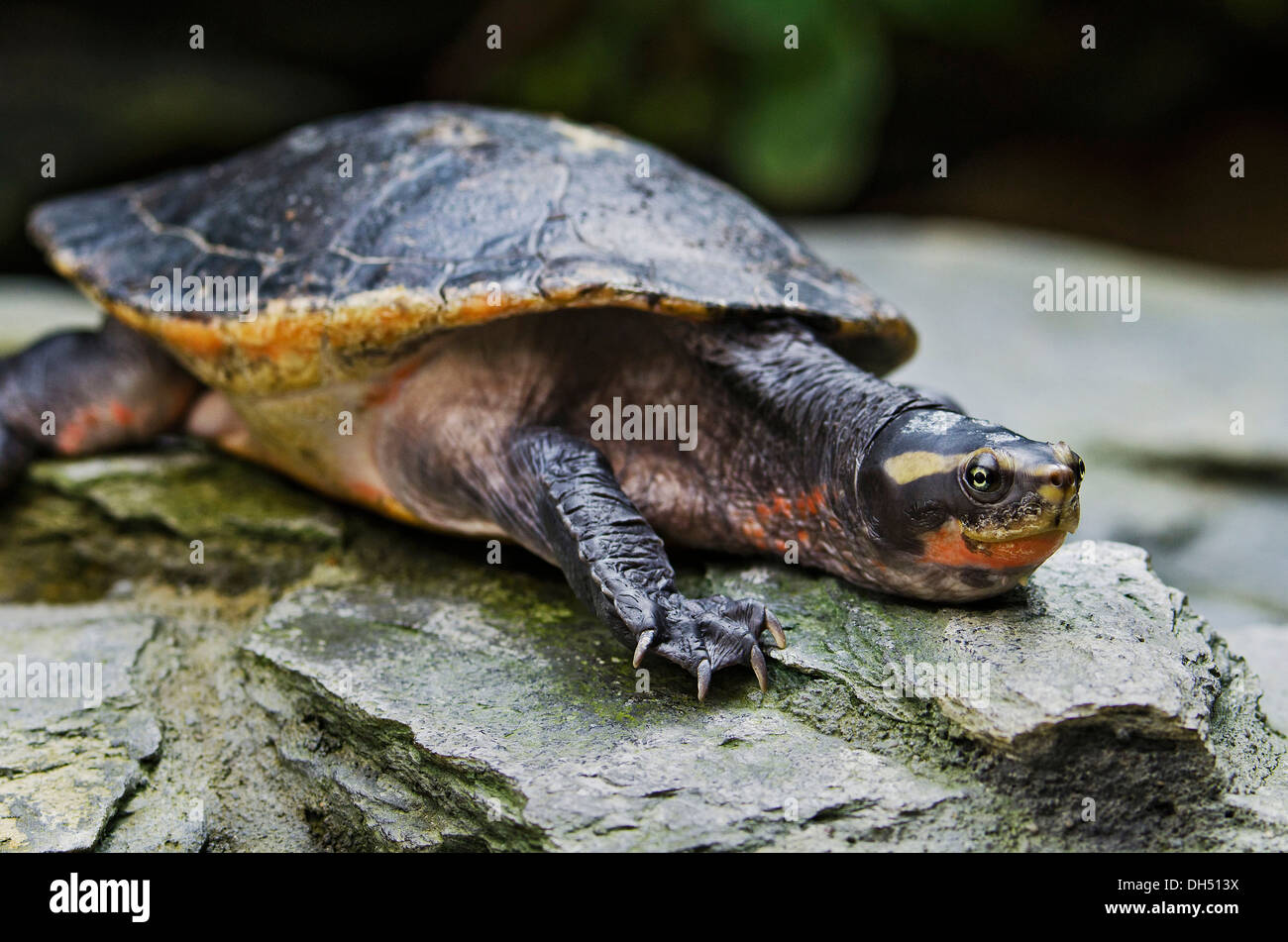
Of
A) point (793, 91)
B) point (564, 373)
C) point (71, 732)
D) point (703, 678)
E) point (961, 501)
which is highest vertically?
point (793, 91)

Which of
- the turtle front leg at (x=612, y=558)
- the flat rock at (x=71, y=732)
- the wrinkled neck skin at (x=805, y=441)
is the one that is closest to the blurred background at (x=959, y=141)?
the wrinkled neck skin at (x=805, y=441)

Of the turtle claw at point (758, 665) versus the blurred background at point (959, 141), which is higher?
the blurred background at point (959, 141)

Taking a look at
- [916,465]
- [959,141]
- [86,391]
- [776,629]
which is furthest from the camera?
[959,141]

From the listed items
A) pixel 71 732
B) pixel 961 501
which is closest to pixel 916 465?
pixel 961 501

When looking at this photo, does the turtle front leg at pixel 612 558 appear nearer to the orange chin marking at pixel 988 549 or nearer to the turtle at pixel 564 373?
the turtle at pixel 564 373

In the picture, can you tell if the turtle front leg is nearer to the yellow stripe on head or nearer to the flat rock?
the yellow stripe on head

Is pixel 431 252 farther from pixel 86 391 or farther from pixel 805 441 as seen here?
pixel 86 391
